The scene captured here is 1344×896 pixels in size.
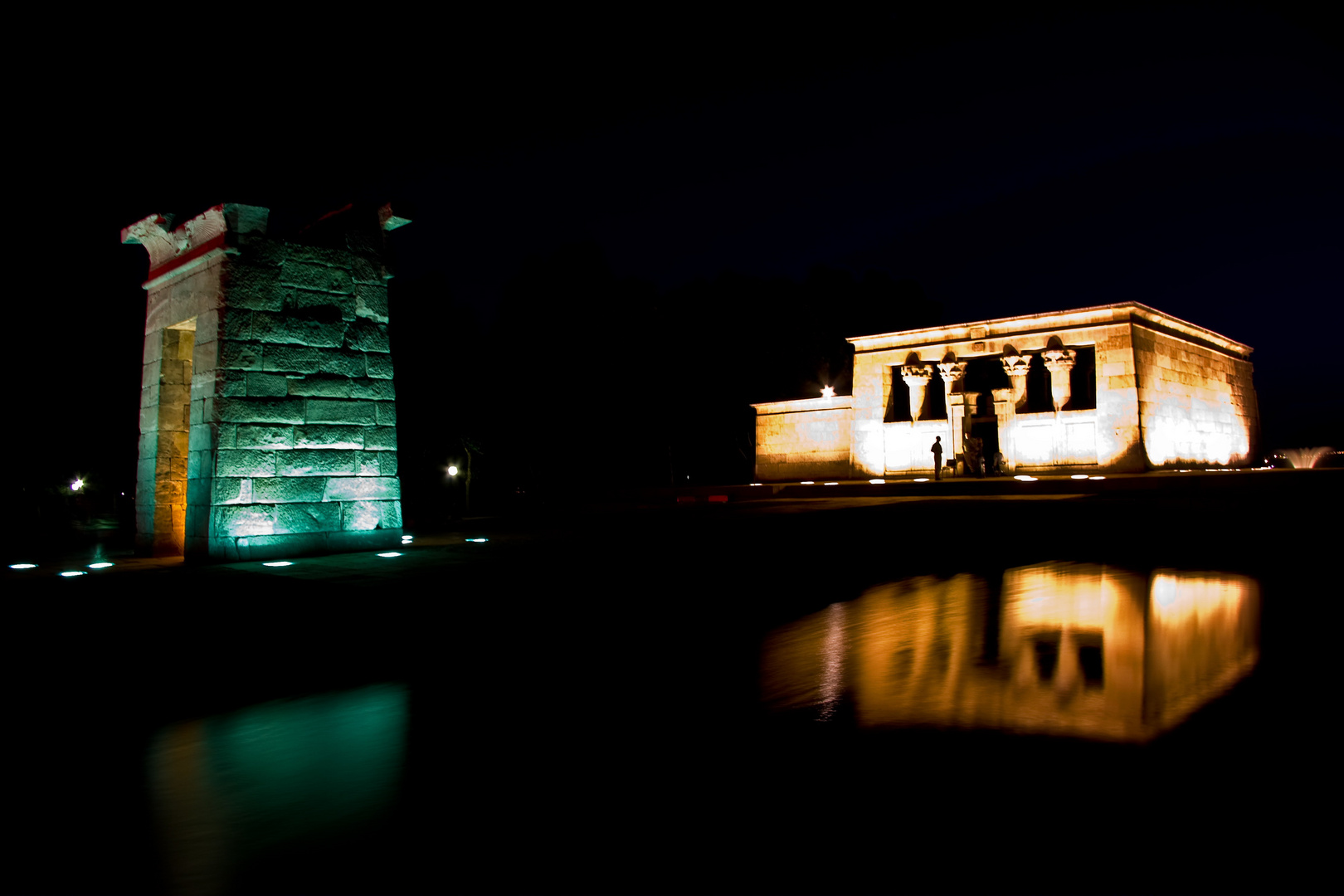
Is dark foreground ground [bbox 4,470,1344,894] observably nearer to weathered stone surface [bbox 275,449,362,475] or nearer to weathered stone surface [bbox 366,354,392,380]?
weathered stone surface [bbox 275,449,362,475]

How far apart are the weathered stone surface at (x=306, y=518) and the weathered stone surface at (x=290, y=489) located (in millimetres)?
76

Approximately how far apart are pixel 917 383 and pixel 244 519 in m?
26.7

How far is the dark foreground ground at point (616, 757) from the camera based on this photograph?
250 centimetres

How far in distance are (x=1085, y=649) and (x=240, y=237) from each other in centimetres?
938

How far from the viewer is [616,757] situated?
344 cm

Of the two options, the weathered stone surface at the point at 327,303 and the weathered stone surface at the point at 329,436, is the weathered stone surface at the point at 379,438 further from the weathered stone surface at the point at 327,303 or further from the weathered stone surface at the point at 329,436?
the weathered stone surface at the point at 327,303

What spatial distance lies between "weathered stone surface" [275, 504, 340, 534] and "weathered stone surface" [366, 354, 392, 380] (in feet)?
5.59

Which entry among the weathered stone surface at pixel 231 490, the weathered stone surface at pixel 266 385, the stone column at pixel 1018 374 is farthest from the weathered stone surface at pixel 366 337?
the stone column at pixel 1018 374

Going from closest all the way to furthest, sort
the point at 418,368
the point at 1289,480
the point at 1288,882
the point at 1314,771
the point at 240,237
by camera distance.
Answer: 1. the point at 1288,882
2. the point at 1314,771
3. the point at 240,237
4. the point at 1289,480
5. the point at 418,368

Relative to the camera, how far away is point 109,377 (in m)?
25.5

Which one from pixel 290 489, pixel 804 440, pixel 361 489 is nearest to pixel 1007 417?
pixel 804 440

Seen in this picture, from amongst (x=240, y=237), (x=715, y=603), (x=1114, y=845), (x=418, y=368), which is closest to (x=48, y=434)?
(x=418, y=368)

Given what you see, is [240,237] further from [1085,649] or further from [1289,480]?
[1289,480]

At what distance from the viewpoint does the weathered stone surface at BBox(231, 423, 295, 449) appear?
9258 millimetres
